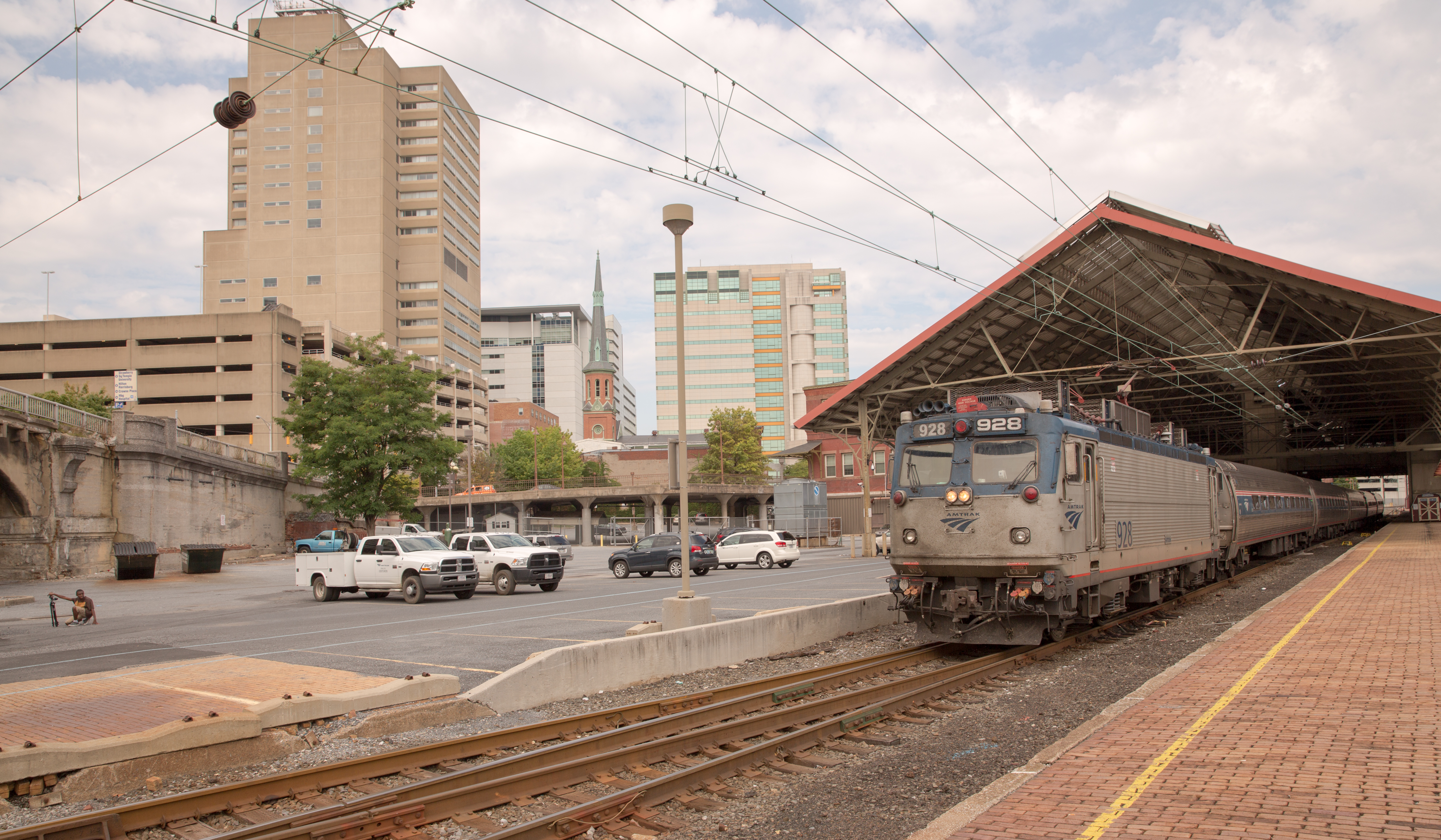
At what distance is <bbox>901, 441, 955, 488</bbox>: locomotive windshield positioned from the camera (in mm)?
13039

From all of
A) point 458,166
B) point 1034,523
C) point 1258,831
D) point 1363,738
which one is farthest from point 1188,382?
point 458,166

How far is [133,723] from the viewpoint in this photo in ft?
28.3

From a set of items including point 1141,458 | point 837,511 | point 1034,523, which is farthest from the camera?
point 837,511

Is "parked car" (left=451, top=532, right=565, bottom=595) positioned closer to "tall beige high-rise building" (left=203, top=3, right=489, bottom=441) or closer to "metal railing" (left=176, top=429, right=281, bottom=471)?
"metal railing" (left=176, top=429, right=281, bottom=471)

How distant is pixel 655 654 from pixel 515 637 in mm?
5286

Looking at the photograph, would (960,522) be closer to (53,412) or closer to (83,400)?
(53,412)

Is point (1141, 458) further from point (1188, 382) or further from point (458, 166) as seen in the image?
point (458, 166)

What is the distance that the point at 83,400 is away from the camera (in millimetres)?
63750

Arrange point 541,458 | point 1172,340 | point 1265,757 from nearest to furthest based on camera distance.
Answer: point 1265,757 → point 1172,340 → point 541,458

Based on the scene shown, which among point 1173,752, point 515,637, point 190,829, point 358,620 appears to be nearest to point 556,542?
point 358,620

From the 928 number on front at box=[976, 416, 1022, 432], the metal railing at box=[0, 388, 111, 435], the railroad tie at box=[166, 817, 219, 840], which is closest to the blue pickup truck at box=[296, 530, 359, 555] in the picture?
the metal railing at box=[0, 388, 111, 435]

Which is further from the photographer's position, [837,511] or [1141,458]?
[837,511]

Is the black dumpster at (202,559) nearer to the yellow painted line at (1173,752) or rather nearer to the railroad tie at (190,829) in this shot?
the railroad tie at (190,829)

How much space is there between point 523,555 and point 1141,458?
691 inches
